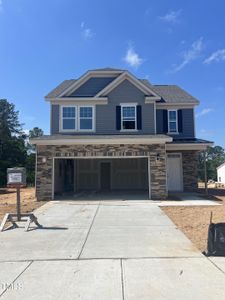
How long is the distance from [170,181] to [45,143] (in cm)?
883

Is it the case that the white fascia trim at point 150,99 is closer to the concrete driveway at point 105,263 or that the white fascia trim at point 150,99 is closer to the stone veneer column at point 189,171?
the stone veneer column at point 189,171

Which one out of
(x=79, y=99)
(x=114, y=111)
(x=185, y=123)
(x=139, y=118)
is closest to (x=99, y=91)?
(x=79, y=99)

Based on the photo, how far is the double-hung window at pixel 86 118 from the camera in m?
19.8

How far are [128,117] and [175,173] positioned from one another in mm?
4916

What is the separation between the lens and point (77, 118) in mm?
19844

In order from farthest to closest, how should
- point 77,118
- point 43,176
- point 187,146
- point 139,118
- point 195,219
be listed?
1. point 77,118
2. point 139,118
3. point 187,146
4. point 43,176
5. point 195,219

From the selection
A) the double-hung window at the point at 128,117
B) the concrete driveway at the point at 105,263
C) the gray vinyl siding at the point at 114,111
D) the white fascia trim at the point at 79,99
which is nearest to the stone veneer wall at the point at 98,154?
the gray vinyl siding at the point at 114,111

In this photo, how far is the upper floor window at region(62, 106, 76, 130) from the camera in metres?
19.8

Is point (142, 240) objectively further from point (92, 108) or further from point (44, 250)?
point (92, 108)

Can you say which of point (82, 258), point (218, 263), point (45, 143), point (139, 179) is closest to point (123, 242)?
point (82, 258)

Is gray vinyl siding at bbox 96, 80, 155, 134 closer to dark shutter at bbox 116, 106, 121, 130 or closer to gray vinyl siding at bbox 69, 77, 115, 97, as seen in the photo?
dark shutter at bbox 116, 106, 121, 130

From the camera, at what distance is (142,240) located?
7918mm

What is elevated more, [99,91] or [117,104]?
[99,91]

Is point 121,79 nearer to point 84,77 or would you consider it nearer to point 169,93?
point 84,77
